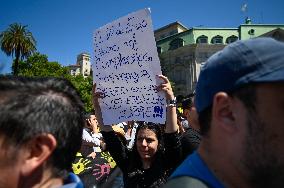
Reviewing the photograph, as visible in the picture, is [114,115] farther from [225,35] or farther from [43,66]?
[225,35]

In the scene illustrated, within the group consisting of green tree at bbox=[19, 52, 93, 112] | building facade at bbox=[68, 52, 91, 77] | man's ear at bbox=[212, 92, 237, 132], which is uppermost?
building facade at bbox=[68, 52, 91, 77]

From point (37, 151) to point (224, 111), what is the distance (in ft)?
2.34

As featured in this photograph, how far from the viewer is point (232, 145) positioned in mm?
1182

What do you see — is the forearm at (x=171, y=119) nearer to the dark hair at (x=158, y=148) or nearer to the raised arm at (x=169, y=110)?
the raised arm at (x=169, y=110)

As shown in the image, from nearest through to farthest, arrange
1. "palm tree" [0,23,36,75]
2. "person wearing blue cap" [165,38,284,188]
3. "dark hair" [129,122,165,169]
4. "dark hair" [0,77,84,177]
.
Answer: "person wearing blue cap" [165,38,284,188], "dark hair" [0,77,84,177], "dark hair" [129,122,165,169], "palm tree" [0,23,36,75]

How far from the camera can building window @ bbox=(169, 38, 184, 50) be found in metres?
55.2

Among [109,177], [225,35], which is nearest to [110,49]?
[109,177]

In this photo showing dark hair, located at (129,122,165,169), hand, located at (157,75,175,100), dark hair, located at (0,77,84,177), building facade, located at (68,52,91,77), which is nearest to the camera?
dark hair, located at (0,77,84,177)

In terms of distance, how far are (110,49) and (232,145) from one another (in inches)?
74.3

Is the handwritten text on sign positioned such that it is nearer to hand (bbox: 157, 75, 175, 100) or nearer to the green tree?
hand (bbox: 157, 75, 175, 100)

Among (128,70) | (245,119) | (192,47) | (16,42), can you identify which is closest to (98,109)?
(128,70)

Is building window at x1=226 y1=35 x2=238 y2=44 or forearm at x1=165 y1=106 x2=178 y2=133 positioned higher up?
building window at x1=226 y1=35 x2=238 y2=44

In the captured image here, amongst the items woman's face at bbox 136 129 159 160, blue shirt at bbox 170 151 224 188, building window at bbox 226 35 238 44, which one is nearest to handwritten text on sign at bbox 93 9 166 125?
woman's face at bbox 136 129 159 160

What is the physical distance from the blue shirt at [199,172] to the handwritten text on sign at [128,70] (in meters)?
1.35
